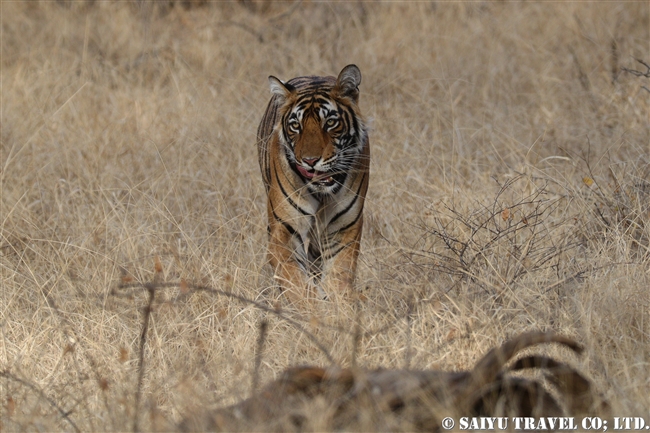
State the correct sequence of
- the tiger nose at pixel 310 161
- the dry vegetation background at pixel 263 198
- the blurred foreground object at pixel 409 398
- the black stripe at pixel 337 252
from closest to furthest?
the blurred foreground object at pixel 409 398, the dry vegetation background at pixel 263 198, the tiger nose at pixel 310 161, the black stripe at pixel 337 252

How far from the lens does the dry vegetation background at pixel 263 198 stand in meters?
3.16

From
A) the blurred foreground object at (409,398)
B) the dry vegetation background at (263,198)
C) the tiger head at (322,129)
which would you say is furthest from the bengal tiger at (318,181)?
the blurred foreground object at (409,398)

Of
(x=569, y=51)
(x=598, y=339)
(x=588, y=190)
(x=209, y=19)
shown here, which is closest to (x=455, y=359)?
(x=598, y=339)

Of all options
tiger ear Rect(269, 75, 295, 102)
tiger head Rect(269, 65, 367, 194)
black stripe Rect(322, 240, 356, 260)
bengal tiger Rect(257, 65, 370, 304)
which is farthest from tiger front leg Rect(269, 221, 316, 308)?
tiger ear Rect(269, 75, 295, 102)

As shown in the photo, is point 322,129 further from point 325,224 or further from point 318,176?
point 325,224

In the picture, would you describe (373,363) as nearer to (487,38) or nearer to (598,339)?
(598,339)

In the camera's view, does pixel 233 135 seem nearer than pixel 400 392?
No

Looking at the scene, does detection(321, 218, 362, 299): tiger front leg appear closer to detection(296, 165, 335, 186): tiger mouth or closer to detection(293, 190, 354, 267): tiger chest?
detection(293, 190, 354, 267): tiger chest

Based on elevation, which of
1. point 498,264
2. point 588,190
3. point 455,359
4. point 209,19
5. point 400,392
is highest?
point 209,19

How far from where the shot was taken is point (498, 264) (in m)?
3.67

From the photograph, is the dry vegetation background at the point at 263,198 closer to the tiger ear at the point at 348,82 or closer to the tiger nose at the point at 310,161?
the tiger nose at the point at 310,161

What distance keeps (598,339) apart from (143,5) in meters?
6.81

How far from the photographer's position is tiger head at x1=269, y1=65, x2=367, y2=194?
4238 mm

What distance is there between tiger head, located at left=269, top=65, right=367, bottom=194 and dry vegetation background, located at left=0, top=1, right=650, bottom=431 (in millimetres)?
445
